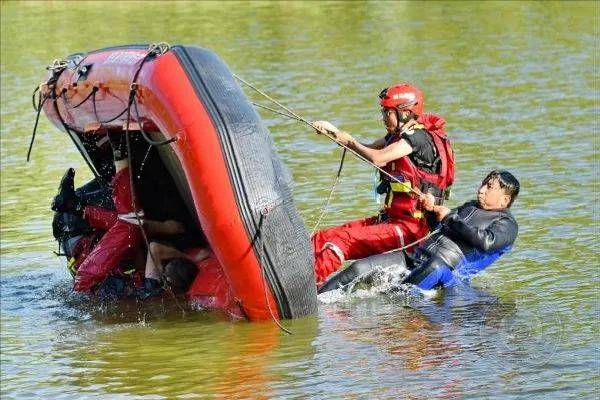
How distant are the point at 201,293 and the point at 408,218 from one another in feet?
5.17

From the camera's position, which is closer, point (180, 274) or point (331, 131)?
point (331, 131)

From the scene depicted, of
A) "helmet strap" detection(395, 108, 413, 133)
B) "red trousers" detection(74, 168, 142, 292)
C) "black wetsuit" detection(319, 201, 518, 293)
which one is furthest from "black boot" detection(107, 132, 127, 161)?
"helmet strap" detection(395, 108, 413, 133)

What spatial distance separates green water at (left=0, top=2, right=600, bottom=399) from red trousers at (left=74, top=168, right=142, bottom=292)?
240mm

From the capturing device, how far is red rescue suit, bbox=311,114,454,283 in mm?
9359

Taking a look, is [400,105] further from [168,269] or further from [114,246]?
[114,246]

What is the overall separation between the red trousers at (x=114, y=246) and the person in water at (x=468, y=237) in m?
1.82

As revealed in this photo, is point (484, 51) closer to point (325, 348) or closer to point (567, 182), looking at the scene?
point (567, 182)

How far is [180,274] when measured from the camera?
9852 mm

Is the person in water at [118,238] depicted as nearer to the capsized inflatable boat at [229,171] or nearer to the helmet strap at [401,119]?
the capsized inflatable boat at [229,171]

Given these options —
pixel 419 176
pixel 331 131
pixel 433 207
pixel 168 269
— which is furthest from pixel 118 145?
pixel 433 207

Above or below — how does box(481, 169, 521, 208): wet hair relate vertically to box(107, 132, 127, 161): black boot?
below

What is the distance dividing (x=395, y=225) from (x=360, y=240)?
10.7 inches

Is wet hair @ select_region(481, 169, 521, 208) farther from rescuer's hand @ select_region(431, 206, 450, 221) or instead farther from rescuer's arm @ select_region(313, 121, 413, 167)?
rescuer's arm @ select_region(313, 121, 413, 167)

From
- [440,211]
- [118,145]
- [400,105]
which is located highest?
[400,105]
